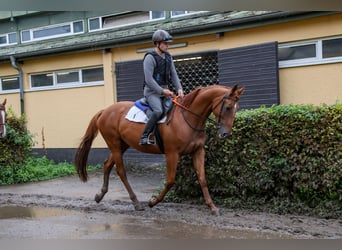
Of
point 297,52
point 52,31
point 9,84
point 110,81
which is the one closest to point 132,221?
point 297,52

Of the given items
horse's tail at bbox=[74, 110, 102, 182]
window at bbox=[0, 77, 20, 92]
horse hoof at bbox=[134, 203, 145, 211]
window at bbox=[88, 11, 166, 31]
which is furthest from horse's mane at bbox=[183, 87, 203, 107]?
window at bbox=[0, 77, 20, 92]

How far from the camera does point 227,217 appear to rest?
556 centimetres

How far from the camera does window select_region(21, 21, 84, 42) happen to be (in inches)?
480

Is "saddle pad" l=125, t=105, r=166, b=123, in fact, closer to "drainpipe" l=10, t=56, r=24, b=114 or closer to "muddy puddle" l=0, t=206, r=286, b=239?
"muddy puddle" l=0, t=206, r=286, b=239

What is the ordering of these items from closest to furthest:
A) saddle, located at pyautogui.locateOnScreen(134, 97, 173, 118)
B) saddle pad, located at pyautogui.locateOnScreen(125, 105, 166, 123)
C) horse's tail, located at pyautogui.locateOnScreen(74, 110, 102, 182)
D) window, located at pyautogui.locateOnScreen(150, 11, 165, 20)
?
saddle, located at pyautogui.locateOnScreen(134, 97, 173, 118), saddle pad, located at pyautogui.locateOnScreen(125, 105, 166, 123), horse's tail, located at pyautogui.locateOnScreen(74, 110, 102, 182), window, located at pyautogui.locateOnScreen(150, 11, 165, 20)

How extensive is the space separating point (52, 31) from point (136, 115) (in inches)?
294

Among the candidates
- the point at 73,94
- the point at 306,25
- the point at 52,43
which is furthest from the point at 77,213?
the point at 52,43

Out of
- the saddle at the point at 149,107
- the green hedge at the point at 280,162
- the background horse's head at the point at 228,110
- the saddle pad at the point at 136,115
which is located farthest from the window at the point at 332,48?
the saddle pad at the point at 136,115

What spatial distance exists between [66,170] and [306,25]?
610 cm

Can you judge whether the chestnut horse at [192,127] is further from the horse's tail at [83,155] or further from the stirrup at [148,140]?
the horse's tail at [83,155]

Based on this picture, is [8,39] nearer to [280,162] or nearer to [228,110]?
[228,110]

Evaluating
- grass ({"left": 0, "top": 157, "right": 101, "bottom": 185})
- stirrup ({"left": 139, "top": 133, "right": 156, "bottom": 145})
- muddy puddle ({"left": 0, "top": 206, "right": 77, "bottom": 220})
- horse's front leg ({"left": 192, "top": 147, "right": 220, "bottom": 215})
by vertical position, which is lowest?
muddy puddle ({"left": 0, "top": 206, "right": 77, "bottom": 220})

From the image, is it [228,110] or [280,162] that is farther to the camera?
[280,162]

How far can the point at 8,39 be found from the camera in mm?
13875
